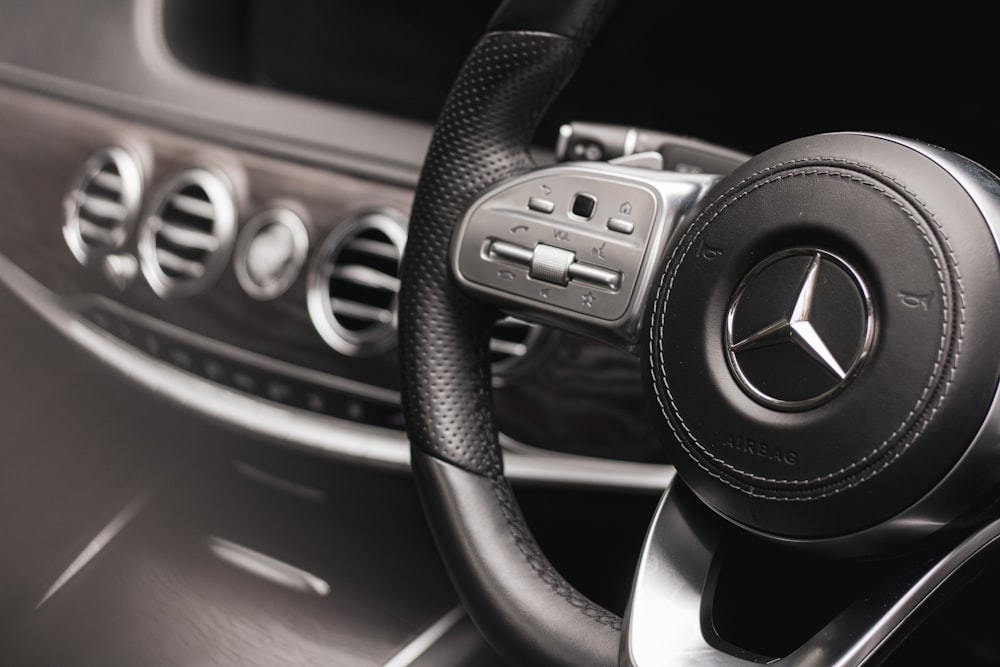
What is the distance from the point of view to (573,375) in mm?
904

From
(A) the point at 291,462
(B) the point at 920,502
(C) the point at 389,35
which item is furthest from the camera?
(C) the point at 389,35

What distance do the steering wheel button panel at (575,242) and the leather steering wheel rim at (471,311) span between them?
29 millimetres

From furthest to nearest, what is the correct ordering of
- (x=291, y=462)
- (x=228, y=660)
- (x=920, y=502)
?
1. (x=291, y=462)
2. (x=228, y=660)
3. (x=920, y=502)

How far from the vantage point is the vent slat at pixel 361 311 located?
3.09 feet

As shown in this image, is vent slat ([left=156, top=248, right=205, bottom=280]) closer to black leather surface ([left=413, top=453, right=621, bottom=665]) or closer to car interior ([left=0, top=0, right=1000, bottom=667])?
car interior ([left=0, top=0, right=1000, bottom=667])

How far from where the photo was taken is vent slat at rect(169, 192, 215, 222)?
103 cm

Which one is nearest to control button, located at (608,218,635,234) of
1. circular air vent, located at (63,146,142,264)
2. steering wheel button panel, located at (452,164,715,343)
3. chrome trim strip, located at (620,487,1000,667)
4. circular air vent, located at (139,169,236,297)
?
steering wheel button panel, located at (452,164,715,343)

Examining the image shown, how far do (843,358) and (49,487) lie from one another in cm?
82

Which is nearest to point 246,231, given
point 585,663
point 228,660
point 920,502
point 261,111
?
point 261,111

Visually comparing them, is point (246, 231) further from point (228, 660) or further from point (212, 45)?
point (228, 660)

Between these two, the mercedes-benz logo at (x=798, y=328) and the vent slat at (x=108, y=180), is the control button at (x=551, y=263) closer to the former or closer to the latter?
the mercedes-benz logo at (x=798, y=328)

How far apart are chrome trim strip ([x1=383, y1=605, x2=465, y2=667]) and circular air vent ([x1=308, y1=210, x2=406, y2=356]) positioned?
0.26 m

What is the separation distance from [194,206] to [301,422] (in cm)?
26

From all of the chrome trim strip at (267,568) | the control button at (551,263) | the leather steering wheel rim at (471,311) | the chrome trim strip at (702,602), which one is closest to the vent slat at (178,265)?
the chrome trim strip at (267,568)
